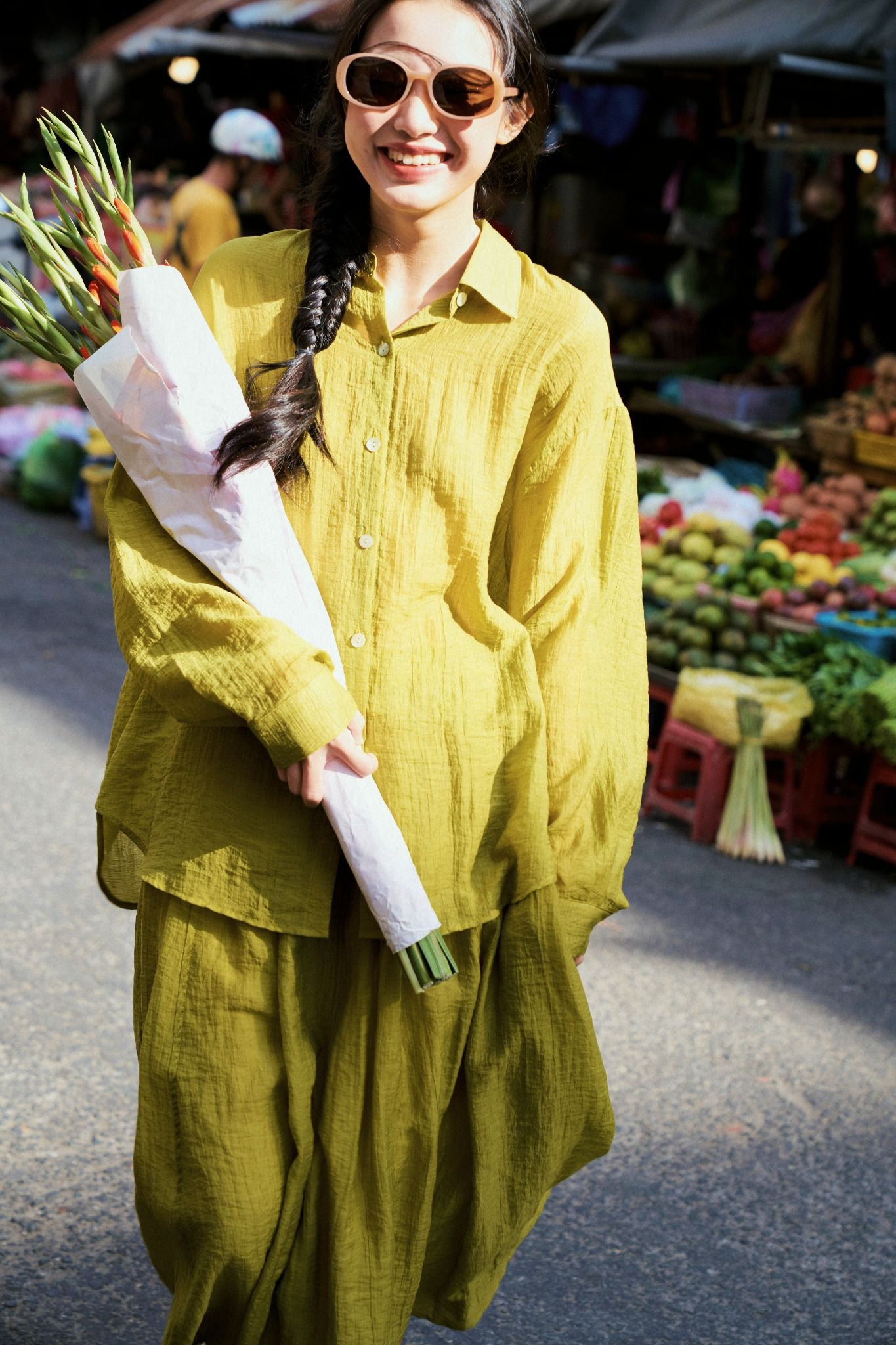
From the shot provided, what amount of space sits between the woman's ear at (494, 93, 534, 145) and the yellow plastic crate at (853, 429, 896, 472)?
5451 millimetres

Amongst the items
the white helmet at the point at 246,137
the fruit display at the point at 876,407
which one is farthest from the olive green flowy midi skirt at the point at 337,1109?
the white helmet at the point at 246,137

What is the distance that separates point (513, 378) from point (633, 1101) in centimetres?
208

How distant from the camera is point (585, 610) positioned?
2.00m

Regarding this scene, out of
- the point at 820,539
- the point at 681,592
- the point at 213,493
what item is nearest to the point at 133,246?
the point at 213,493

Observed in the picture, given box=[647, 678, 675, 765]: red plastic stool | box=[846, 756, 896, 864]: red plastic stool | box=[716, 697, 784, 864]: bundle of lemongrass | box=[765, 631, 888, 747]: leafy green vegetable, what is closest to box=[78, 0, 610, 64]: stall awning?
box=[647, 678, 675, 765]: red plastic stool

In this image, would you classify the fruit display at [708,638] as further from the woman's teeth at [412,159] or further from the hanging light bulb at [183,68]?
the hanging light bulb at [183,68]

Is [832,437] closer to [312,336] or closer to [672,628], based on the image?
[672,628]

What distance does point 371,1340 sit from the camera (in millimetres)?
2016

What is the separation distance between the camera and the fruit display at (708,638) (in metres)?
5.60

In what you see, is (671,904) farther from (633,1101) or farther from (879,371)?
(879,371)

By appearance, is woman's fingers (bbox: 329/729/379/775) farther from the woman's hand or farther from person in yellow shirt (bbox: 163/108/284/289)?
person in yellow shirt (bbox: 163/108/284/289)

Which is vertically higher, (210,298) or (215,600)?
(210,298)

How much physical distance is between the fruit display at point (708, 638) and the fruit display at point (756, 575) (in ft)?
0.36

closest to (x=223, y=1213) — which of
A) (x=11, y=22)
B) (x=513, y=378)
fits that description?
(x=513, y=378)
